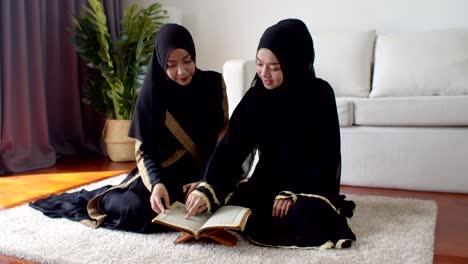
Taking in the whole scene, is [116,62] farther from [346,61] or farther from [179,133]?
[179,133]

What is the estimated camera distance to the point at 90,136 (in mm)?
3871

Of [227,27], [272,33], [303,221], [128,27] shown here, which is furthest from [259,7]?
[303,221]

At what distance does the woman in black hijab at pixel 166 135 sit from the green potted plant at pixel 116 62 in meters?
1.49

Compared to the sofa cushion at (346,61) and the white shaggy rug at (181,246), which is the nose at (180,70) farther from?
the sofa cushion at (346,61)

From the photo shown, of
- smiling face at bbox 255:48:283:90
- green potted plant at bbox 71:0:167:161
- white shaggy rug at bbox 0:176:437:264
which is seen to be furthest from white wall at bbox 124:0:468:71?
smiling face at bbox 255:48:283:90

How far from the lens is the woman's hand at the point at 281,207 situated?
5.24 ft

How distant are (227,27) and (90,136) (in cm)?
148

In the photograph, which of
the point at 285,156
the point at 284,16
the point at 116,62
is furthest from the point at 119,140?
the point at 285,156

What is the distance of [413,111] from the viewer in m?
2.36

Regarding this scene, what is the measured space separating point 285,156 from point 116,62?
2.16 m

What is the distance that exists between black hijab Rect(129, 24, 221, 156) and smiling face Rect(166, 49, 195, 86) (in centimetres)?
4

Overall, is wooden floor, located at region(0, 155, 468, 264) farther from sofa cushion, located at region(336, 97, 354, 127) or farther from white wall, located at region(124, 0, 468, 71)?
white wall, located at region(124, 0, 468, 71)

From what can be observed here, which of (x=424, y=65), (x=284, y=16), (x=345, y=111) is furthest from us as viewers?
(x=284, y=16)

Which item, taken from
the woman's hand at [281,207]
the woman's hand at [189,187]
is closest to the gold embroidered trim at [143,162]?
the woman's hand at [189,187]
